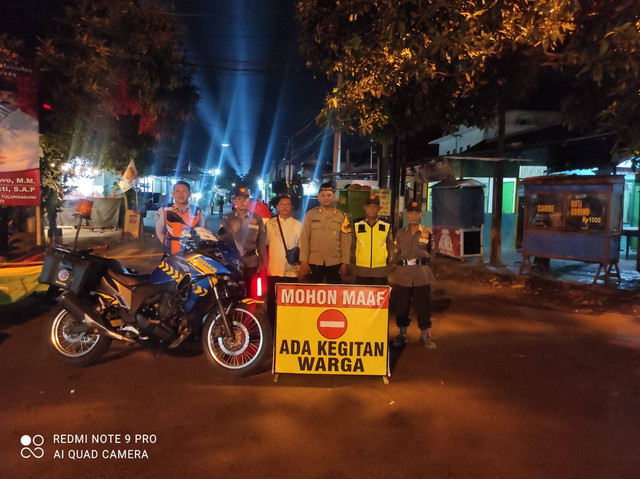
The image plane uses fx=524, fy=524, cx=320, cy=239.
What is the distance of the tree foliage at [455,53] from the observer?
650 cm

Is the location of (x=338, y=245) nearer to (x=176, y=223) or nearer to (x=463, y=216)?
(x=176, y=223)

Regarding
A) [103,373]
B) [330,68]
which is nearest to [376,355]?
[103,373]

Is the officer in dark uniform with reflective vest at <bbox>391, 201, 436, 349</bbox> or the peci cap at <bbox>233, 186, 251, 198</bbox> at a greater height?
the peci cap at <bbox>233, 186, 251, 198</bbox>

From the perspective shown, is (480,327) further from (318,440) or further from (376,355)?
(318,440)

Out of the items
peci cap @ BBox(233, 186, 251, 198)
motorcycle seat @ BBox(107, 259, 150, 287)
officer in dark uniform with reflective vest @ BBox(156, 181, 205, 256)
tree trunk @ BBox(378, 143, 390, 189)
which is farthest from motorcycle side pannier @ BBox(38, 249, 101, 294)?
tree trunk @ BBox(378, 143, 390, 189)

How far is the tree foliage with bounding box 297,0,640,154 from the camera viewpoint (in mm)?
6504

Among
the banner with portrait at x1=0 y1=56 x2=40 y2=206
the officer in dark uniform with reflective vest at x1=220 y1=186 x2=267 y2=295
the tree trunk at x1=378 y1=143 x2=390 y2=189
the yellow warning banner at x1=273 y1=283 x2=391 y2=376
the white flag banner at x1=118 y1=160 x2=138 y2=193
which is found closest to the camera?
the yellow warning banner at x1=273 y1=283 x2=391 y2=376

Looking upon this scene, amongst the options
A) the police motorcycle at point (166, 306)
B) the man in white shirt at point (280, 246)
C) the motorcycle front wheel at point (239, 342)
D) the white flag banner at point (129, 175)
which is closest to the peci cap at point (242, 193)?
the man in white shirt at point (280, 246)

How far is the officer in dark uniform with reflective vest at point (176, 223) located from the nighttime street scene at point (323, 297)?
0.13 feet

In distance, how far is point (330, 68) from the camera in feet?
28.1

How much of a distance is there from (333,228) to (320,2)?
412 centimetres

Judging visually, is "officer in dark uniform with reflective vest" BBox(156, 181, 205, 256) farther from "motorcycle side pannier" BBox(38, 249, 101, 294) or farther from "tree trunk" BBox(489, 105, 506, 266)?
"tree trunk" BBox(489, 105, 506, 266)

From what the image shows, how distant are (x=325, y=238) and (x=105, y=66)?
5.07 meters

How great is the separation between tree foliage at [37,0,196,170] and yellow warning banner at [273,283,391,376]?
561 cm
